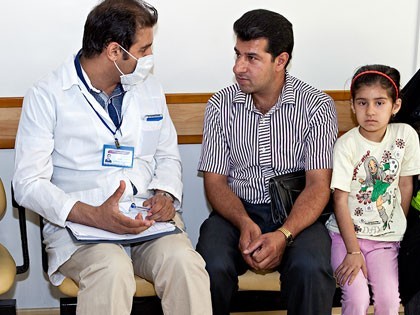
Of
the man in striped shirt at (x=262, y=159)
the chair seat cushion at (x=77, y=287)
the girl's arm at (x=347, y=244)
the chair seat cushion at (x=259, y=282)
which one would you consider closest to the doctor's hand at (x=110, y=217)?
the chair seat cushion at (x=77, y=287)

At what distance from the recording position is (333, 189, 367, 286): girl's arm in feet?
9.53

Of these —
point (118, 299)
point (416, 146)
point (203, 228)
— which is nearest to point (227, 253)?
point (203, 228)

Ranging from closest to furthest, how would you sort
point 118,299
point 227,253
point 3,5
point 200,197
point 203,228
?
point 118,299 → point 227,253 → point 203,228 → point 3,5 → point 200,197

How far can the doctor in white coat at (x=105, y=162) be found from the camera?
9.09 feet

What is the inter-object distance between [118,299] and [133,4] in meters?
1.18

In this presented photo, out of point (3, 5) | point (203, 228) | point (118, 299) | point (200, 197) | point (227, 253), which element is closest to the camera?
point (118, 299)

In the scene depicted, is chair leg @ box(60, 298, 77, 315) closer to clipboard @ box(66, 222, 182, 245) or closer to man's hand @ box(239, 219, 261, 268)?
clipboard @ box(66, 222, 182, 245)

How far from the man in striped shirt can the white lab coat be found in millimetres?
256

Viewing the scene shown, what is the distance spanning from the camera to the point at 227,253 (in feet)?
9.66

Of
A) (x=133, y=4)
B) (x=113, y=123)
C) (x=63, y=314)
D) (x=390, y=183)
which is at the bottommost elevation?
(x=63, y=314)

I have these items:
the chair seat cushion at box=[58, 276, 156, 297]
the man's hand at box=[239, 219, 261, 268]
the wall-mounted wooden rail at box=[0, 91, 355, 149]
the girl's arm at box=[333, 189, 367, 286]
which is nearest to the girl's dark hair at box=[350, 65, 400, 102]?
the girl's arm at box=[333, 189, 367, 286]

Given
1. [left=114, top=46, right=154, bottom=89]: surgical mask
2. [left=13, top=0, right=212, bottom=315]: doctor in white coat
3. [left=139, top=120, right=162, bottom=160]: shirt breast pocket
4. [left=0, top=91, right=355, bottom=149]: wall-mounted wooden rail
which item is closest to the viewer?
[left=13, top=0, right=212, bottom=315]: doctor in white coat

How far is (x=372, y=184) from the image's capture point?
3057 mm

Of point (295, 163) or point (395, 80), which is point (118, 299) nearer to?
point (295, 163)
